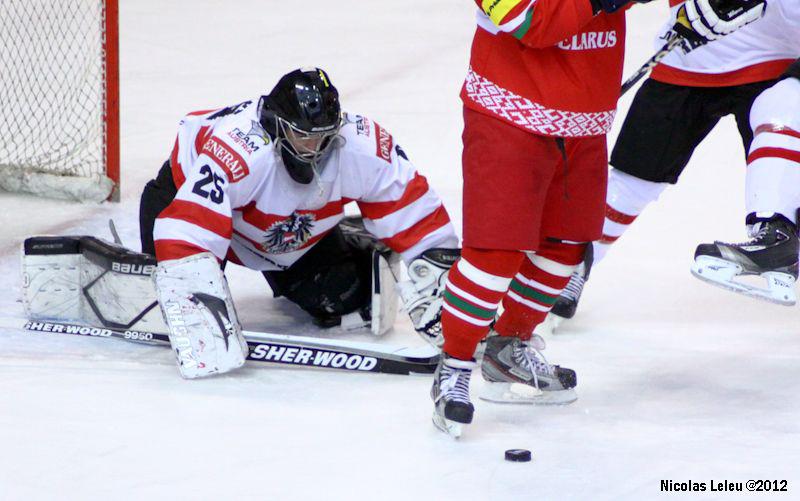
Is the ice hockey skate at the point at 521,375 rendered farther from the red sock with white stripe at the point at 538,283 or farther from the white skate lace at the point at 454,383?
the white skate lace at the point at 454,383

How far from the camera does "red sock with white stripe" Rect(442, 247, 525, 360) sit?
7.59ft

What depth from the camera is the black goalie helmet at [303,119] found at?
285cm

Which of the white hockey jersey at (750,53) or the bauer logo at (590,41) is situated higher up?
the bauer logo at (590,41)

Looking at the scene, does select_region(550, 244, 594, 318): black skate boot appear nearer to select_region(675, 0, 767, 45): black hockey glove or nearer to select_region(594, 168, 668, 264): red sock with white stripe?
select_region(594, 168, 668, 264): red sock with white stripe

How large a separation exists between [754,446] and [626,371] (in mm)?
555

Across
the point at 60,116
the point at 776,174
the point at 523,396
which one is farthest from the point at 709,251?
the point at 60,116

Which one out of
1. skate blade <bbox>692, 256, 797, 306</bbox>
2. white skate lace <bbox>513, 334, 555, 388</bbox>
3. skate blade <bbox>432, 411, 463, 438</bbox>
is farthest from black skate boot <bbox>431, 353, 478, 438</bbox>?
skate blade <bbox>692, 256, 797, 306</bbox>

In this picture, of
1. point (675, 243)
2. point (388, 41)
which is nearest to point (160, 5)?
point (388, 41)

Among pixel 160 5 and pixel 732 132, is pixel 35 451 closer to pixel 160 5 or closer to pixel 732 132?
pixel 732 132

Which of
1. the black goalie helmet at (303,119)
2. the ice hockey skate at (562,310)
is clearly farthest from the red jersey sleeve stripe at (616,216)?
the black goalie helmet at (303,119)

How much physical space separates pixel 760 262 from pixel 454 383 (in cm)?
70

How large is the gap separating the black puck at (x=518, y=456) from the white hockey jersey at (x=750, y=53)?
105cm

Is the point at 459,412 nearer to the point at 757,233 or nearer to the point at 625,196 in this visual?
the point at 757,233

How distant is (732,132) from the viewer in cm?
518
